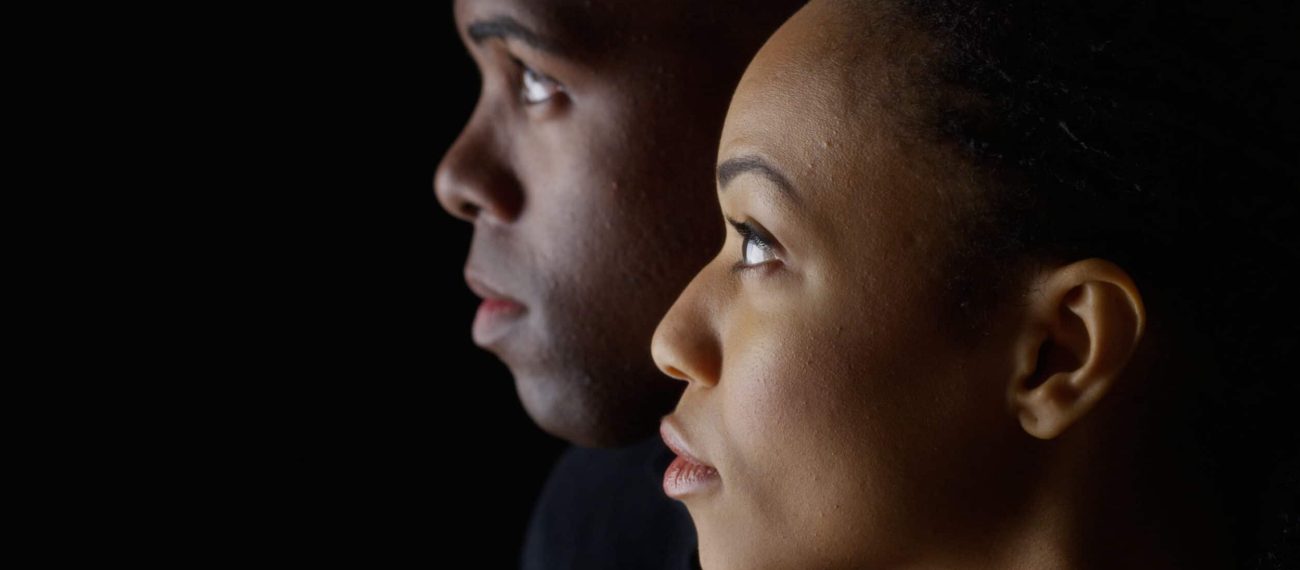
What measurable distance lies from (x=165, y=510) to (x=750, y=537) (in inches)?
38.6

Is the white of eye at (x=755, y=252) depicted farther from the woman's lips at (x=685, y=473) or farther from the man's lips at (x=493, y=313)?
the man's lips at (x=493, y=313)

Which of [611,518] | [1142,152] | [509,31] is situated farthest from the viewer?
[611,518]

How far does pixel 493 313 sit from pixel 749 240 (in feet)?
1.30

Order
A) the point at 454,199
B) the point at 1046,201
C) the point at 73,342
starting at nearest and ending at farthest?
the point at 1046,201 < the point at 454,199 < the point at 73,342

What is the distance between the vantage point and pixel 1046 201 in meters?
0.82

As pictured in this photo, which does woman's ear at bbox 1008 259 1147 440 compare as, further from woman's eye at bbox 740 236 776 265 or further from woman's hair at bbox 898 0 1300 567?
woman's eye at bbox 740 236 776 265

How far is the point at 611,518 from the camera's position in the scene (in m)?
1.36

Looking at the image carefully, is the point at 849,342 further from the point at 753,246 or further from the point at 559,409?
the point at 559,409

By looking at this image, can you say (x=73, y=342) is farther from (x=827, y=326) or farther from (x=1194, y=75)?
(x=1194, y=75)

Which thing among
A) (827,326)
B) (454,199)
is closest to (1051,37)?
(827,326)

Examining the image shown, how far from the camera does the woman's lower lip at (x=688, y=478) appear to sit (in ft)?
3.05

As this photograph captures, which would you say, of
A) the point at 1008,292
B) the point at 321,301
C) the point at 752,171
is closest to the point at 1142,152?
the point at 1008,292

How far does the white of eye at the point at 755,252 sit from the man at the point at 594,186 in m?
0.24

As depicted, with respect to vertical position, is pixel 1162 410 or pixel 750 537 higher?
pixel 1162 410
